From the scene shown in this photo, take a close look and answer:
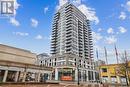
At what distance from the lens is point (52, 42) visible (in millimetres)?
111375

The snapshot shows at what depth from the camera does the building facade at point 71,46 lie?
80.6m

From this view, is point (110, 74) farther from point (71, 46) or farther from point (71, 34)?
point (71, 34)

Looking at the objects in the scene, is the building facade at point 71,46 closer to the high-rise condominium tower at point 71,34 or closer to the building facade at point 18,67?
the high-rise condominium tower at point 71,34

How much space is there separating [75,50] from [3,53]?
6595cm

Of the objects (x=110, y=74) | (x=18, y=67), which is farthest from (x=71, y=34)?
(x=18, y=67)

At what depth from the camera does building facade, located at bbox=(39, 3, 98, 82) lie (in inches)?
3171

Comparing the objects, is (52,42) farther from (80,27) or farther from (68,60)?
(68,60)

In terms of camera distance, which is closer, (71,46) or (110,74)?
(110,74)

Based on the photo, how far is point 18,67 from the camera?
34156 millimetres

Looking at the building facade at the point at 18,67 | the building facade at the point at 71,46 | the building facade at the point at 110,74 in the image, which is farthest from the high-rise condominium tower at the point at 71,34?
the building facade at the point at 18,67

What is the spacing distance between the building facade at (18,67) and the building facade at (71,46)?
114ft

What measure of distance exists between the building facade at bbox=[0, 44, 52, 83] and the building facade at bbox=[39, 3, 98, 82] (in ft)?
114

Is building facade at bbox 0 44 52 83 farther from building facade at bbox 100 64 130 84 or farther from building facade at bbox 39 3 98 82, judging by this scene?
building facade at bbox 39 3 98 82

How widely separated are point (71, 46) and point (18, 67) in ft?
208
